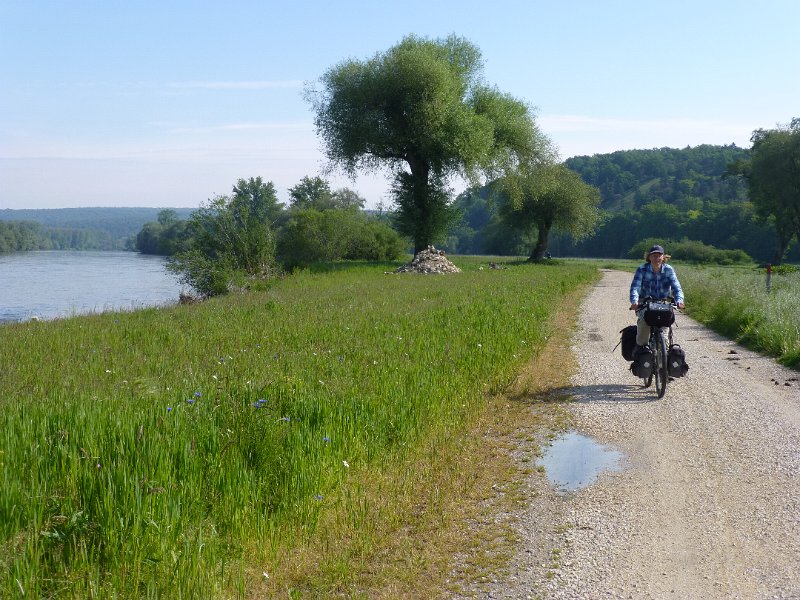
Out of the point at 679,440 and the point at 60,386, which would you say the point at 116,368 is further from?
the point at 679,440

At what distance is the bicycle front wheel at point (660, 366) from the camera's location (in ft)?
31.4

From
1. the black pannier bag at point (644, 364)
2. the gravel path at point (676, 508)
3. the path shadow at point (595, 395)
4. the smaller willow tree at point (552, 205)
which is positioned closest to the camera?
the gravel path at point (676, 508)

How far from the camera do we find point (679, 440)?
7.43 meters

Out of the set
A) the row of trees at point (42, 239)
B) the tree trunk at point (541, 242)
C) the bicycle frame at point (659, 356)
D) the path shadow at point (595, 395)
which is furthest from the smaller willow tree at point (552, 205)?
the row of trees at point (42, 239)

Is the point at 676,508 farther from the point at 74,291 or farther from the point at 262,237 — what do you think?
the point at 74,291

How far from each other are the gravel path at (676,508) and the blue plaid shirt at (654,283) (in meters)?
1.45

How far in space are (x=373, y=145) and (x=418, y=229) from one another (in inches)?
255

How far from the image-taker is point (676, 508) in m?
5.49

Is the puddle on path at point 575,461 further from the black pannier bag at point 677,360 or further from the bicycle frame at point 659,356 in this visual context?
the black pannier bag at point 677,360

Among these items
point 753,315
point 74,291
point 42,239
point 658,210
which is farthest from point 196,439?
point 42,239

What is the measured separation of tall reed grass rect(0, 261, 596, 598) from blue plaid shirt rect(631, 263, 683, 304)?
223cm

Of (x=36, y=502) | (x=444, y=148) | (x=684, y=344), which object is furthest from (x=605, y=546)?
(x=444, y=148)

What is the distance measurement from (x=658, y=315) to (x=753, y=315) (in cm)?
746

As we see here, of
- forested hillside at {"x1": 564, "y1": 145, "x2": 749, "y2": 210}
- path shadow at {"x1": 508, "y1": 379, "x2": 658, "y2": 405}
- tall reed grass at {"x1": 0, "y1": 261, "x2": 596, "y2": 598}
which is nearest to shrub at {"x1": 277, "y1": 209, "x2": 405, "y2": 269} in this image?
tall reed grass at {"x1": 0, "y1": 261, "x2": 596, "y2": 598}
